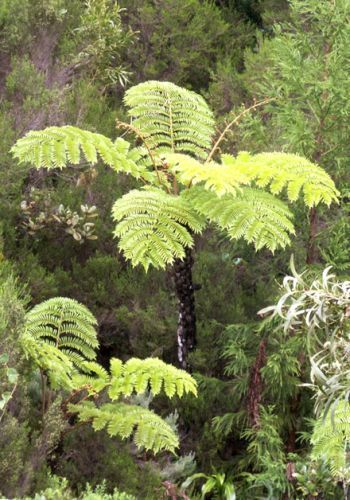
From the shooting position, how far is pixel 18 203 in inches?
239

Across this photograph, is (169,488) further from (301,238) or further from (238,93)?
(238,93)

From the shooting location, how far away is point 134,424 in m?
4.42

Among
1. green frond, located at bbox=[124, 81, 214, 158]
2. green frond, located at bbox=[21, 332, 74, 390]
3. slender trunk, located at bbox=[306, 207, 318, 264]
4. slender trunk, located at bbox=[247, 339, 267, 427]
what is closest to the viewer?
green frond, located at bbox=[21, 332, 74, 390]

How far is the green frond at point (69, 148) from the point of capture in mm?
4984

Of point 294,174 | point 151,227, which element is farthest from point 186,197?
point 294,174

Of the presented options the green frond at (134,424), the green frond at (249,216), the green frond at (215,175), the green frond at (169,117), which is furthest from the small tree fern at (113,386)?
the green frond at (169,117)

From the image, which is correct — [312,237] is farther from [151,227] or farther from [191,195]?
[151,227]

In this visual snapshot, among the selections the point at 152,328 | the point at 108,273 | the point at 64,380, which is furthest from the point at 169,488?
the point at 108,273

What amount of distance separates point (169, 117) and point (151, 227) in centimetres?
111

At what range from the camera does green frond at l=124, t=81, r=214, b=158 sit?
5.48 meters

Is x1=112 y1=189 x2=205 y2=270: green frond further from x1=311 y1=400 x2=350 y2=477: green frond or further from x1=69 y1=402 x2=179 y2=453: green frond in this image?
x1=311 y1=400 x2=350 y2=477: green frond

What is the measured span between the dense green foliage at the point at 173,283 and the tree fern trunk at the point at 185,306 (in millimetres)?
24

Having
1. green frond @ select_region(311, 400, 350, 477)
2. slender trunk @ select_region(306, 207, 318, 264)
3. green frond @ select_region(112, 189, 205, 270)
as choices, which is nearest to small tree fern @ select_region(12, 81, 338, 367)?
green frond @ select_region(112, 189, 205, 270)

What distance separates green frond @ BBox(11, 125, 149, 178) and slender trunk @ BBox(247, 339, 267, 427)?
1324 mm
